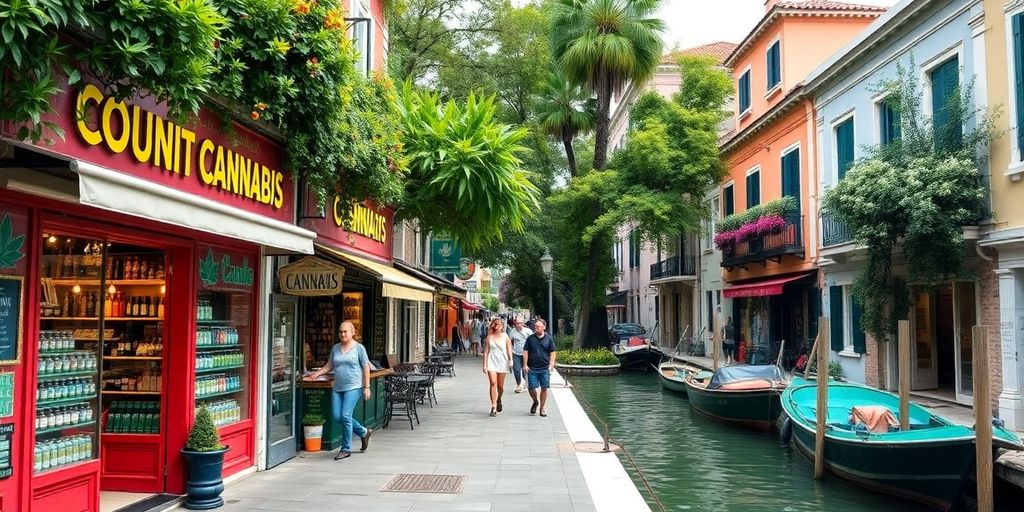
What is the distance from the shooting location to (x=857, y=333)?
61.4 feet

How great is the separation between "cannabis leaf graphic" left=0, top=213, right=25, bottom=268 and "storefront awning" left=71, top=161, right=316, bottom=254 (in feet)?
3.02

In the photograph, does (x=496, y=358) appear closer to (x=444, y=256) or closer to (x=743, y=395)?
(x=743, y=395)

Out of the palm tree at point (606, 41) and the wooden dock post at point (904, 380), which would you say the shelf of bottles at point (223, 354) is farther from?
the palm tree at point (606, 41)

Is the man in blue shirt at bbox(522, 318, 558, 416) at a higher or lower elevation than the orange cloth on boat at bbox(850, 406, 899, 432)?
higher

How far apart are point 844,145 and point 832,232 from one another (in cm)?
239

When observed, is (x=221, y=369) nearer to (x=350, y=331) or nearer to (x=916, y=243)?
(x=350, y=331)

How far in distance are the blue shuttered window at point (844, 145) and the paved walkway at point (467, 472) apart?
1072cm

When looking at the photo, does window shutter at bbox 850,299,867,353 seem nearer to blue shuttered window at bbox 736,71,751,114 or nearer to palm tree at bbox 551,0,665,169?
blue shuttered window at bbox 736,71,751,114

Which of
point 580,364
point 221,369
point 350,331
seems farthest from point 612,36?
point 221,369

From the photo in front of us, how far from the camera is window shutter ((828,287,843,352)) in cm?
1952

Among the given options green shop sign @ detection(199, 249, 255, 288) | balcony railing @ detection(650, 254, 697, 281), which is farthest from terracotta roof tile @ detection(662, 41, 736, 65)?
green shop sign @ detection(199, 249, 255, 288)

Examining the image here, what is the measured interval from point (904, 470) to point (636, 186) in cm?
1772

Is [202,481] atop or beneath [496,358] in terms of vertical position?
beneath

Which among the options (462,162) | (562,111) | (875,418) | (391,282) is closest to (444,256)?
(562,111)
